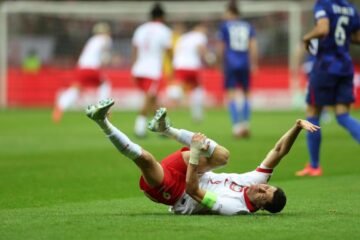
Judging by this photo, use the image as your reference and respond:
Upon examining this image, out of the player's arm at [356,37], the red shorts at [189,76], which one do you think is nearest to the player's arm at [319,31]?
the player's arm at [356,37]

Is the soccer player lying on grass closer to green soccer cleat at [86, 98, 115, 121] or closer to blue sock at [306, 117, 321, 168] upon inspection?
green soccer cleat at [86, 98, 115, 121]

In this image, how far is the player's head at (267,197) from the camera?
28.7ft

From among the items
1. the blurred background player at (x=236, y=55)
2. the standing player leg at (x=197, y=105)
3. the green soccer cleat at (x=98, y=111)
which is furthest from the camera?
the standing player leg at (x=197, y=105)

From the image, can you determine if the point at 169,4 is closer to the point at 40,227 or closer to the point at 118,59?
the point at 118,59

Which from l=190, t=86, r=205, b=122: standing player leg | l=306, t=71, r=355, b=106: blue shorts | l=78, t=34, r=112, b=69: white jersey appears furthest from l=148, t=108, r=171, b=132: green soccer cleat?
l=78, t=34, r=112, b=69: white jersey

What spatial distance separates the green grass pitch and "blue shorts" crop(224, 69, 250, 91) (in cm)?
109

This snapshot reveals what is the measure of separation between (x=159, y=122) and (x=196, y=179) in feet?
2.83

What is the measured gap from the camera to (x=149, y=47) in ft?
→ 68.4

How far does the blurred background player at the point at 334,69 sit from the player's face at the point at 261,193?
4116 millimetres

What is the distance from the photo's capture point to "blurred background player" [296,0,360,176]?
12734 mm

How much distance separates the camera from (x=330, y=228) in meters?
8.11

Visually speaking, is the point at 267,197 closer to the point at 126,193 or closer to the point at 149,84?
the point at 126,193

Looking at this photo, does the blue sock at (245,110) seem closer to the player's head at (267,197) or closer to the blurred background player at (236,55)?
the blurred background player at (236,55)

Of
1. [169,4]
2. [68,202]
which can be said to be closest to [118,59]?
[169,4]
